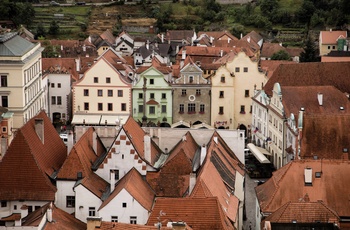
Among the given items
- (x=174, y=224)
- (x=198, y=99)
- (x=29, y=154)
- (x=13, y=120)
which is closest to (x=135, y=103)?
(x=198, y=99)

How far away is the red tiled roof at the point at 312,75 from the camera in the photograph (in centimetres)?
7225

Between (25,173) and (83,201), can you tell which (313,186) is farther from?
(25,173)

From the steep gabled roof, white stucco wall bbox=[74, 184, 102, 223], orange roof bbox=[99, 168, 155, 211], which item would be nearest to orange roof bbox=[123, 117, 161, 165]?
orange roof bbox=[99, 168, 155, 211]

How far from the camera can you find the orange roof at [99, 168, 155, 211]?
44.9 metres

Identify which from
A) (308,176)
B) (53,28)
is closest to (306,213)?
(308,176)

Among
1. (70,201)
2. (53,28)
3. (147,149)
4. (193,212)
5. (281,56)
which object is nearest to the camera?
(193,212)

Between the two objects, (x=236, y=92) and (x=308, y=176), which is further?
(x=236, y=92)

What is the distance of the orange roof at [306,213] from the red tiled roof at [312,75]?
3101 centimetres

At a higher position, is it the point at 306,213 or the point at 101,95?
the point at 101,95

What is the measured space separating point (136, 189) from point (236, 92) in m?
33.3

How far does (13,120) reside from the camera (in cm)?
6856

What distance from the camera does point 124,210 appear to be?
4459cm

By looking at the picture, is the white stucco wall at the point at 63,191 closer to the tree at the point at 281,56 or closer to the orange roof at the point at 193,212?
the orange roof at the point at 193,212

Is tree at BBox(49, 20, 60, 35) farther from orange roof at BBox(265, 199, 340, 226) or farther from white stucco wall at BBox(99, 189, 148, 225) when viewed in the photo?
orange roof at BBox(265, 199, 340, 226)
